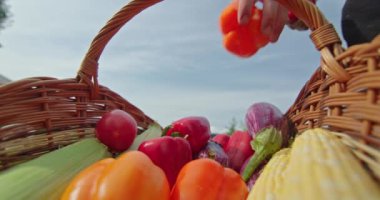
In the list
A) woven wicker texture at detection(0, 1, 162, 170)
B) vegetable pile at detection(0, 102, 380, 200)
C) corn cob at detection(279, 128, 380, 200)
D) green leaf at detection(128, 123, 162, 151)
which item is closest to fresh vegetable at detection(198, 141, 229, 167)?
vegetable pile at detection(0, 102, 380, 200)

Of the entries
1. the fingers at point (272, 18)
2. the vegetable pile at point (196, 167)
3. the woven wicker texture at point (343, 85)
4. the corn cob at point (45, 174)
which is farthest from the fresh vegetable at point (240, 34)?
the corn cob at point (45, 174)

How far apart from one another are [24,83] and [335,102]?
23.1 inches

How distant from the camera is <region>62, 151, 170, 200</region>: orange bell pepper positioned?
554 millimetres

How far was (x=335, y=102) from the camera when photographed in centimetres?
54

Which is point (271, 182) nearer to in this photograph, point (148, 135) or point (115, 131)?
point (115, 131)

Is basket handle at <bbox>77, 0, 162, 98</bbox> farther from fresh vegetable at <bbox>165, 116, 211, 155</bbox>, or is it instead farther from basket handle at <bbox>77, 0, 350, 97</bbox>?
fresh vegetable at <bbox>165, 116, 211, 155</bbox>

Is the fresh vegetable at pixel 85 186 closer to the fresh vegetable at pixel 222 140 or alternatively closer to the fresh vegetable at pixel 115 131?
the fresh vegetable at pixel 115 131

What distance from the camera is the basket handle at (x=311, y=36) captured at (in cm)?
56

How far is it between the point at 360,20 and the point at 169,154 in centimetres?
49

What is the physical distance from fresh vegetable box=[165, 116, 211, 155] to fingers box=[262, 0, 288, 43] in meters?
0.30

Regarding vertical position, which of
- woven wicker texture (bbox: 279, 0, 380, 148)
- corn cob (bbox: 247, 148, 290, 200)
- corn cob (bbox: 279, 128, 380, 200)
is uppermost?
woven wicker texture (bbox: 279, 0, 380, 148)

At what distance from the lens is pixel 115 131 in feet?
3.05

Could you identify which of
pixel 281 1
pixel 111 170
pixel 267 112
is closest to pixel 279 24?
pixel 267 112

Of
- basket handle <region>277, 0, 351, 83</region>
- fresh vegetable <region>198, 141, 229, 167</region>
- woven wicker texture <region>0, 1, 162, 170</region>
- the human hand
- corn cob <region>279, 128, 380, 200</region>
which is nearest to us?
corn cob <region>279, 128, 380, 200</region>
